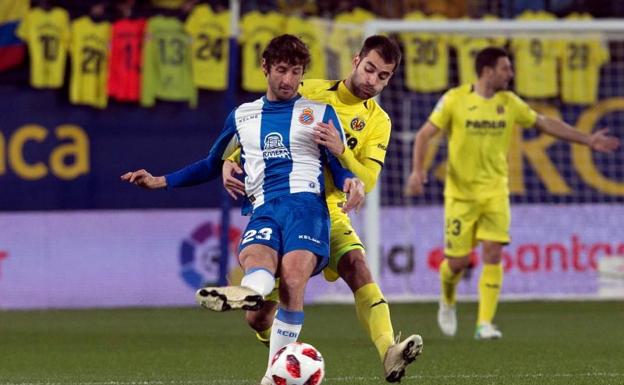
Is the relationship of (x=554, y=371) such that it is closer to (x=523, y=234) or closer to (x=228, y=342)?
(x=228, y=342)

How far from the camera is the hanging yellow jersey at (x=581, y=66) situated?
1589 centimetres

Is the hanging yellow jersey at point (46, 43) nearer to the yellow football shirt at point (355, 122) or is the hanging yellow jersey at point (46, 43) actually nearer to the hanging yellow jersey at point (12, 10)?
the hanging yellow jersey at point (12, 10)

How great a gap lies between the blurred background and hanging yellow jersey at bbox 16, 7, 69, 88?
0.01 m

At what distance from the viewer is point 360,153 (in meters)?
6.96

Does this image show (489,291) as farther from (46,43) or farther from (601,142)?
(46,43)

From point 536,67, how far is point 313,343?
21.8 ft

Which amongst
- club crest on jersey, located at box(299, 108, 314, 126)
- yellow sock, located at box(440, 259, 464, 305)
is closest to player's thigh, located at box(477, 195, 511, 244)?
yellow sock, located at box(440, 259, 464, 305)

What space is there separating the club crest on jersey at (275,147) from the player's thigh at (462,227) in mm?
4462

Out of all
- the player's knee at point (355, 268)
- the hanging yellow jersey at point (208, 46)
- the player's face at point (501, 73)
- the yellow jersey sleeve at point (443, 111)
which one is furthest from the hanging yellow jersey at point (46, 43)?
the player's knee at point (355, 268)

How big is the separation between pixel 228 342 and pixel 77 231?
5066 mm

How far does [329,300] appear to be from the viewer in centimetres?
1509

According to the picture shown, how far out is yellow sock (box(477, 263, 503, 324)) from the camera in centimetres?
1059

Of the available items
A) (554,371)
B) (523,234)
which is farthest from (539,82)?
(554,371)

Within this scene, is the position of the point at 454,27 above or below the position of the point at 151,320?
above
